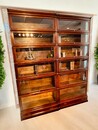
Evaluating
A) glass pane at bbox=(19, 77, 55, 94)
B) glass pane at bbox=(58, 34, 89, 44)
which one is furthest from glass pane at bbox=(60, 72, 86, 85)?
glass pane at bbox=(58, 34, 89, 44)

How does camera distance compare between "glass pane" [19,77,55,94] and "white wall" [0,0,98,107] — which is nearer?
"white wall" [0,0,98,107]

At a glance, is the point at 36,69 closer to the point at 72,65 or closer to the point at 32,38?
the point at 32,38

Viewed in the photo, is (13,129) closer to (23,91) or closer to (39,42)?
(23,91)

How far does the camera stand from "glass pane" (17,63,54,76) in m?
2.17

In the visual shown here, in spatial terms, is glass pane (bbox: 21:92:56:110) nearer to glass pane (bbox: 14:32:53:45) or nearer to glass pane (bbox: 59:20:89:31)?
glass pane (bbox: 14:32:53:45)

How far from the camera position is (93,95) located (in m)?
2.90

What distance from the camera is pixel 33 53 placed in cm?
220

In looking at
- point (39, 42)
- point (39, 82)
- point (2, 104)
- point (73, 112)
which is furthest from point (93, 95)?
point (2, 104)

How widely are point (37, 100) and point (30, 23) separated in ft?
6.01

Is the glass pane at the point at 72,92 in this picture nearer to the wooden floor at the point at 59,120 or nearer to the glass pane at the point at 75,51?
the wooden floor at the point at 59,120

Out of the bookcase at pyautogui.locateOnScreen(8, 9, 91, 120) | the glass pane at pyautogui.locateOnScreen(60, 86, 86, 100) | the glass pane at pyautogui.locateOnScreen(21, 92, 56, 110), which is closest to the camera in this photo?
the bookcase at pyautogui.locateOnScreen(8, 9, 91, 120)

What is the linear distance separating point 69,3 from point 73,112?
8.56 feet

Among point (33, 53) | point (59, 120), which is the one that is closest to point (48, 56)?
point (33, 53)

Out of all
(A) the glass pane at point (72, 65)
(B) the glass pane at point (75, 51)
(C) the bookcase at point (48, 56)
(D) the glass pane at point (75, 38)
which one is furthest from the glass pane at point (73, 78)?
(D) the glass pane at point (75, 38)
